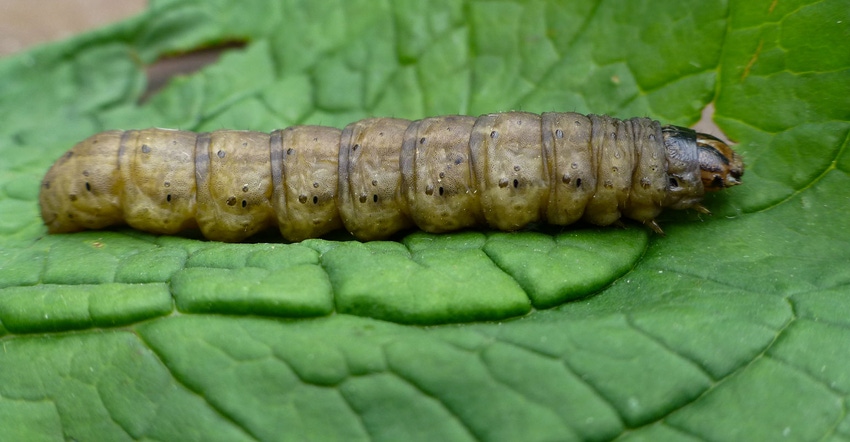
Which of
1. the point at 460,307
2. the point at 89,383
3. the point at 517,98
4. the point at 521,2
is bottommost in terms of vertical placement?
the point at 89,383

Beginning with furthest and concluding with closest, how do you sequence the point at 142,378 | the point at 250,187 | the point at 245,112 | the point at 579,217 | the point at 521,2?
the point at 245,112
the point at 521,2
the point at 250,187
the point at 579,217
the point at 142,378

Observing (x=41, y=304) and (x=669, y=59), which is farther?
(x=669, y=59)

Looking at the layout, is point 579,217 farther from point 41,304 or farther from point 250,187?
point 41,304

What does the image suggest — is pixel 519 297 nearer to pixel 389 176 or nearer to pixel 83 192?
pixel 389 176

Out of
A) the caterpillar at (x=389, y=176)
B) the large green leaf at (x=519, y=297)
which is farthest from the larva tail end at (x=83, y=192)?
the large green leaf at (x=519, y=297)

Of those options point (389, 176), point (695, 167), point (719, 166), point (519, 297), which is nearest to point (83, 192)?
point (389, 176)

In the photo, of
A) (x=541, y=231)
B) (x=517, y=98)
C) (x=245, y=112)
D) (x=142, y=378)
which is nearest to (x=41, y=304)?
(x=142, y=378)
